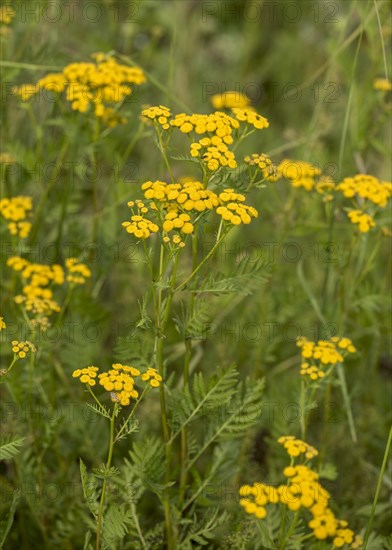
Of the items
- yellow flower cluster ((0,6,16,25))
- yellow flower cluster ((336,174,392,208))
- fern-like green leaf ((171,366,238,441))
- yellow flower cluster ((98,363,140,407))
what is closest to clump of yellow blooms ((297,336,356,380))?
fern-like green leaf ((171,366,238,441))

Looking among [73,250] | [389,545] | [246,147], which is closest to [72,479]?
[73,250]

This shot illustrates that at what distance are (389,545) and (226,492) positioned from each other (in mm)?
770

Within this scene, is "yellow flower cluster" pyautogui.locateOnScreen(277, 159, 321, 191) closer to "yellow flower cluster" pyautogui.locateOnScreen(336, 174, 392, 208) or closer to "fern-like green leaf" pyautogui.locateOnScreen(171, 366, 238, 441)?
"yellow flower cluster" pyautogui.locateOnScreen(336, 174, 392, 208)

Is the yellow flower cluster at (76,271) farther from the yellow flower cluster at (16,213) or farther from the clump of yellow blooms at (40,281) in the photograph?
the yellow flower cluster at (16,213)

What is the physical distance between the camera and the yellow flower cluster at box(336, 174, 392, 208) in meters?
2.57

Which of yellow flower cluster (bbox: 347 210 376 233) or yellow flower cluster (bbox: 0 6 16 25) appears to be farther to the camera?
yellow flower cluster (bbox: 0 6 16 25)

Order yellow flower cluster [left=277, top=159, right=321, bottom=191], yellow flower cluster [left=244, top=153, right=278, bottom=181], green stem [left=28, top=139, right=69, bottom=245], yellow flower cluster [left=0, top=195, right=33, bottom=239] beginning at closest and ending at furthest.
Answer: yellow flower cluster [left=244, top=153, right=278, bottom=181] → yellow flower cluster [left=0, top=195, right=33, bottom=239] → yellow flower cluster [left=277, top=159, right=321, bottom=191] → green stem [left=28, top=139, right=69, bottom=245]

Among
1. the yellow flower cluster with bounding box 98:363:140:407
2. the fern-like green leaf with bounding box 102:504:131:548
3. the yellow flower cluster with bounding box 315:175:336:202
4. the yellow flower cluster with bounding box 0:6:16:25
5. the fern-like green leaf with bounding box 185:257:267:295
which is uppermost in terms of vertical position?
the yellow flower cluster with bounding box 0:6:16:25

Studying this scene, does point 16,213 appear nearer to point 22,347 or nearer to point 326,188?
point 22,347

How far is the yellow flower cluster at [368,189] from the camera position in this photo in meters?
2.57

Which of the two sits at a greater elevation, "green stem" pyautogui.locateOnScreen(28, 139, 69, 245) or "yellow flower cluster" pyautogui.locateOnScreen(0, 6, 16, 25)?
"yellow flower cluster" pyautogui.locateOnScreen(0, 6, 16, 25)

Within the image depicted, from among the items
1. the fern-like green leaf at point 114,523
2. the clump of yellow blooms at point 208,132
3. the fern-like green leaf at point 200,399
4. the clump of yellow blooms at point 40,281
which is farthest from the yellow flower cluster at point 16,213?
the fern-like green leaf at point 114,523

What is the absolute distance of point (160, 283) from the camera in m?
1.96

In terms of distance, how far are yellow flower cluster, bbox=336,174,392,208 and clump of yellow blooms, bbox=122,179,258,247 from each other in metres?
0.64
